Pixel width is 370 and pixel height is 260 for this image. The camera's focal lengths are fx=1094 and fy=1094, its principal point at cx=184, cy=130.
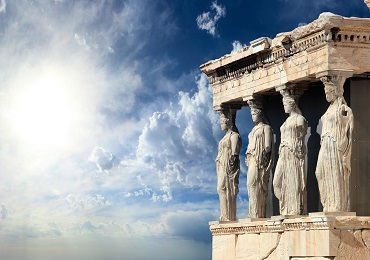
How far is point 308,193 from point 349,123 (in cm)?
199

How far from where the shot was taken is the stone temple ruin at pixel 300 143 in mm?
17781

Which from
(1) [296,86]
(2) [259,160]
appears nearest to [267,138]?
(2) [259,160]

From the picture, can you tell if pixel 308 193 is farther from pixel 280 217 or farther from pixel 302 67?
pixel 302 67

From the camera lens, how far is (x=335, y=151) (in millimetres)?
17812

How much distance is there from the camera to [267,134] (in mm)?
20016

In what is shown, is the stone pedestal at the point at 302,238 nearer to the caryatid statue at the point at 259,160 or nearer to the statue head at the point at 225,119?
the caryatid statue at the point at 259,160

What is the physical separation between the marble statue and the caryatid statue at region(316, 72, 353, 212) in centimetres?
82

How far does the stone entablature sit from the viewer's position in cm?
1791

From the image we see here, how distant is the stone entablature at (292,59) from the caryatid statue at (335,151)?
410 mm

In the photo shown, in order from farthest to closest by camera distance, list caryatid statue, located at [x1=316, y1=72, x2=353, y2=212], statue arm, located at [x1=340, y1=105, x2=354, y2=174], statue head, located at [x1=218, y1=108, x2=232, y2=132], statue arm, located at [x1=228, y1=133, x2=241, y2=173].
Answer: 1. statue head, located at [x1=218, y1=108, x2=232, y2=132]
2. statue arm, located at [x1=228, y1=133, x2=241, y2=173]
3. statue arm, located at [x1=340, y1=105, x2=354, y2=174]
4. caryatid statue, located at [x1=316, y1=72, x2=353, y2=212]

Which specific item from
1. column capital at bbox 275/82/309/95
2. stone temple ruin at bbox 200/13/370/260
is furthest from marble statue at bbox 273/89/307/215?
column capital at bbox 275/82/309/95

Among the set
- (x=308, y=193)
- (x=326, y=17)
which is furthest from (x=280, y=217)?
(x=326, y=17)

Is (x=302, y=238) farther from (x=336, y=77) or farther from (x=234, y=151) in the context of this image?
(x=234, y=151)

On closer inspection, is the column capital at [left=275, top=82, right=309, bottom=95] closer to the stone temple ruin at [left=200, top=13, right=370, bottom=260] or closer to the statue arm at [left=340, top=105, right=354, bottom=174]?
the stone temple ruin at [left=200, top=13, right=370, bottom=260]
